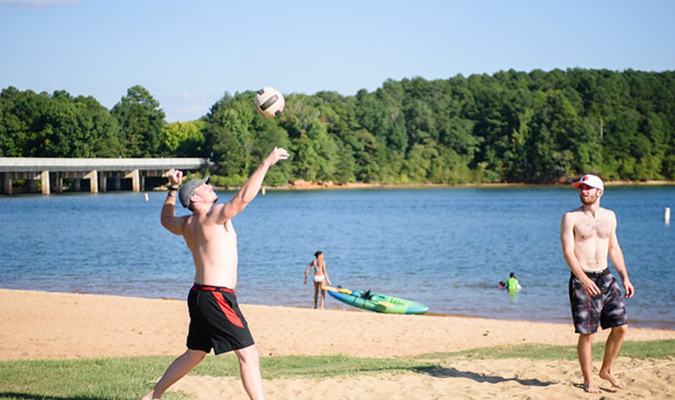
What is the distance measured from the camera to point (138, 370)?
906cm

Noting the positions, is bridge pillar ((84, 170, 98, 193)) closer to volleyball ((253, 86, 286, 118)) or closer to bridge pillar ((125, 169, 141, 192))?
bridge pillar ((125, 169, 141, 192))

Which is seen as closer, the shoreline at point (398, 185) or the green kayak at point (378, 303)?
the green kayak at point (378, 303)

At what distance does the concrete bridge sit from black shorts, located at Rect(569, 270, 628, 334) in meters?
83.4

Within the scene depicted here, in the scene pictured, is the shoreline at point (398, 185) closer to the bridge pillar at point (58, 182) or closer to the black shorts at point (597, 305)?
the bridge pillar at point (58, 182)

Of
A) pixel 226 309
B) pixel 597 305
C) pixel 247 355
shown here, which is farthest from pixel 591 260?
pixel 226 309

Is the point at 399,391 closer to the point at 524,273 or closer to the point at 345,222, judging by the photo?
the point at 524,273

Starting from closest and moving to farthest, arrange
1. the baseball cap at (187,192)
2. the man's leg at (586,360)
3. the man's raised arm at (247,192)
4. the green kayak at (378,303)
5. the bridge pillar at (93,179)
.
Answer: the man's raised arm at (247,192)
the baseball cap at (187,192)
the man's leg at (586,360)
the green kayak at (378,303)
the bridge pillar at (93,179)

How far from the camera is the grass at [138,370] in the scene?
297 inches

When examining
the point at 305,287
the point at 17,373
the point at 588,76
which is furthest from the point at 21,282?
the point at 588,76

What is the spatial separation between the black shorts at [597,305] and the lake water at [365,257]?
1229 centimetres

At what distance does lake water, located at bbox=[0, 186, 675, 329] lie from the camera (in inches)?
923

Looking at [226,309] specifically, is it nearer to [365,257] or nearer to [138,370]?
[138,370]

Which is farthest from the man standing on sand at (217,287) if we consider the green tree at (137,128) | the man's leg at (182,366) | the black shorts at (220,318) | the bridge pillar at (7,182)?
the green tree at (137,128)

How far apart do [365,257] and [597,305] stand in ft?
94.7
